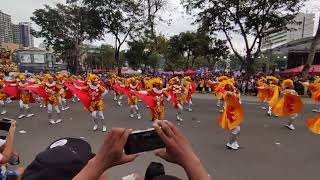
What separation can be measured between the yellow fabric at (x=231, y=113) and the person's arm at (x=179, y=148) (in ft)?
22.2

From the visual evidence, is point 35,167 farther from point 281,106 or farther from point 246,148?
point 281,106

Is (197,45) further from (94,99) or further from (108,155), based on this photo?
(108,155)

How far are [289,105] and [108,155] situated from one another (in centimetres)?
982

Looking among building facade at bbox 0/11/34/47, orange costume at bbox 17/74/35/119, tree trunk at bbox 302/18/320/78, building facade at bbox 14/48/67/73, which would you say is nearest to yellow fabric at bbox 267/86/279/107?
tree trunk at bbox 302/18/320/78

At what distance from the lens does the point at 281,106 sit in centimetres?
1030

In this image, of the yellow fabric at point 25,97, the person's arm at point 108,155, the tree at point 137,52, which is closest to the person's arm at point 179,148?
the person's arm at point 108,155

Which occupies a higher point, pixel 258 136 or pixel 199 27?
pixel 199 27

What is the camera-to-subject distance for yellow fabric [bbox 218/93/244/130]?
7980mm

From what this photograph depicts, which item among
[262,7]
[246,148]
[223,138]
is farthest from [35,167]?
[262,7]

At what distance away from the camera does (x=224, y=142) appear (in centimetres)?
863

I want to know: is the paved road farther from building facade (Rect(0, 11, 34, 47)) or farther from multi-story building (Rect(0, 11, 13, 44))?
building facade (Rect(0, 11, 34, 47))

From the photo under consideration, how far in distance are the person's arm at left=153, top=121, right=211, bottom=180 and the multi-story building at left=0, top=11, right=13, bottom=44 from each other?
70831mm

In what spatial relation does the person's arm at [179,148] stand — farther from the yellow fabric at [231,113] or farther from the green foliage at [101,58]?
the green foliage at [101,58]

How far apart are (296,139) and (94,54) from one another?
62.1m
